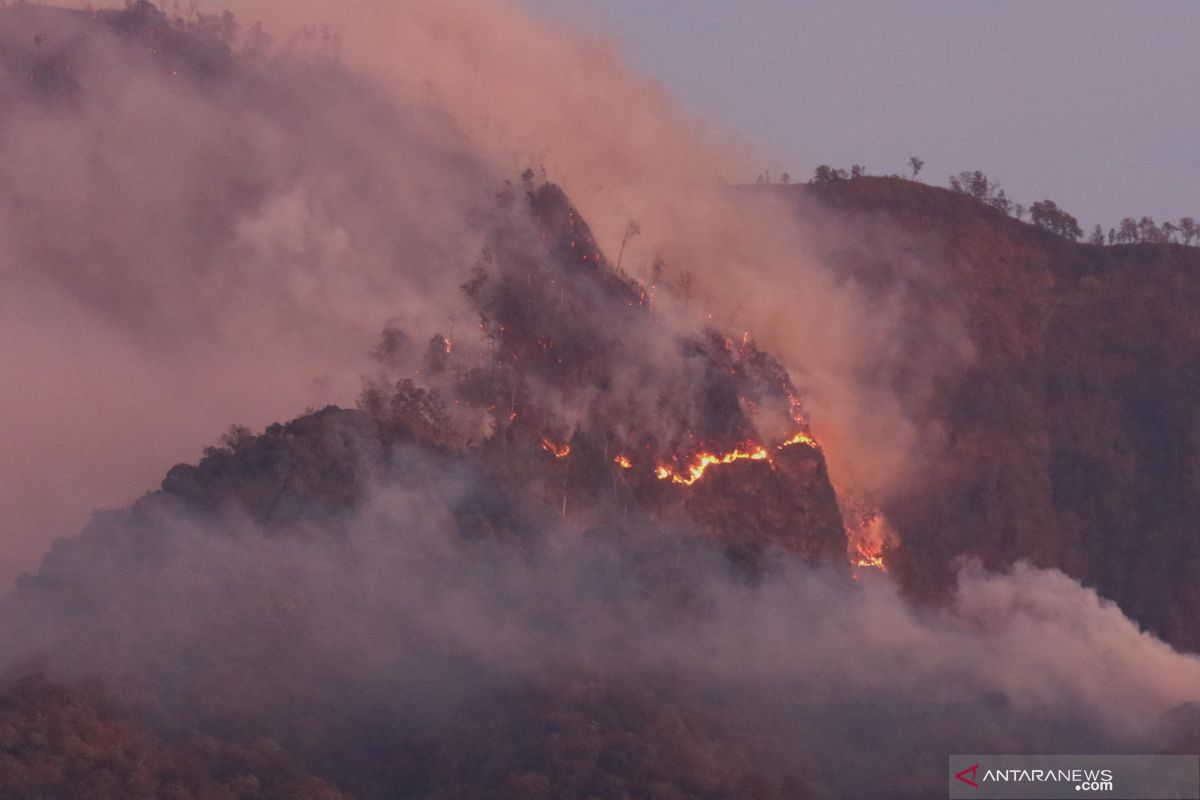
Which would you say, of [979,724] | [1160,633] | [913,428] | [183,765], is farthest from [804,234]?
[183,765]

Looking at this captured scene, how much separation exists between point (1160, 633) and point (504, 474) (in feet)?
98.2

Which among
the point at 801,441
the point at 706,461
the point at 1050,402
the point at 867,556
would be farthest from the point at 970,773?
the point at 1050,402

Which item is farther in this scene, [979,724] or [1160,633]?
[1160,633]

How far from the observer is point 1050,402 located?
327 ft

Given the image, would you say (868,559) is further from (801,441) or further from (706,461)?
(706,461)

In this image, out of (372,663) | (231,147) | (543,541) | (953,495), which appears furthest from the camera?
(953,495)

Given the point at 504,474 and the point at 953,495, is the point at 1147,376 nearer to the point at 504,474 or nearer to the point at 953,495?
the point at 953,495

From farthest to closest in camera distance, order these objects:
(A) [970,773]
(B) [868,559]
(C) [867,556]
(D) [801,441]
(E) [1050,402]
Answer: (E) [1050,402] → (C) [867,556] → (B) [868,559] → (D) [801,441] → (A) [970,773]

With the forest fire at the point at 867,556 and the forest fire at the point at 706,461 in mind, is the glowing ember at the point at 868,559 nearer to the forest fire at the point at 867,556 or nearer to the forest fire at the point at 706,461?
the forest fire at the point at 867,556

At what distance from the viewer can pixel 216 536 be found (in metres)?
73.6

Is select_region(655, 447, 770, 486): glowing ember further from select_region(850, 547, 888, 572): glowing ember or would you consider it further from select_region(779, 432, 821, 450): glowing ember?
select_region(850, 547, 888, 572): glowing ember

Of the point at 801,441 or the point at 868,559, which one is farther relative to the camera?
the point at 868,559

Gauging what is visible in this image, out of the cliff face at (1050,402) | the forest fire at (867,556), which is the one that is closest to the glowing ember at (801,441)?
the forest fire at (867,556)

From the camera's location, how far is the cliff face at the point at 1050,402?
9431 cm
